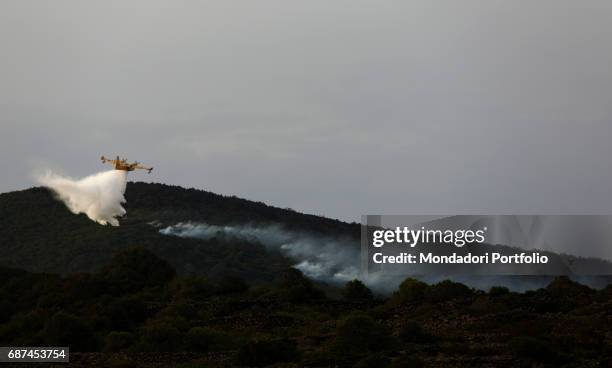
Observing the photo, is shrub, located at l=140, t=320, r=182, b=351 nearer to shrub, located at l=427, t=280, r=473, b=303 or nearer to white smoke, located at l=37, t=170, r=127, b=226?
shrub, located at l=427, t=280, r=473, b=303

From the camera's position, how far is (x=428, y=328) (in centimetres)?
6334

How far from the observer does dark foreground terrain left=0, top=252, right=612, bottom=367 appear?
51.4 m

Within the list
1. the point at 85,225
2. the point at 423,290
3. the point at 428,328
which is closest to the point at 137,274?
the point at 423,290

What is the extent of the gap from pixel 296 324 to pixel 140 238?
104350 mm

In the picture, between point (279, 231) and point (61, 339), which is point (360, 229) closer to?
point (279, 231)

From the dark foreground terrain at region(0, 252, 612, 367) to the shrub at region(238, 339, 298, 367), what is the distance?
0.18 ft

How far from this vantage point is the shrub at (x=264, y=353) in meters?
51.2

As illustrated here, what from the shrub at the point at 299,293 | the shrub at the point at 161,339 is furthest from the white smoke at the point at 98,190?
the shrub at the point at 161,339

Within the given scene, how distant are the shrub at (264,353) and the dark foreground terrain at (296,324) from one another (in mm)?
56

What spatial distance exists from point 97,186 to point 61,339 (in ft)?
202

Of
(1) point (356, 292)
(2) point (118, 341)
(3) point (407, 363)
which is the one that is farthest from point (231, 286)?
(3) point (407, 363)

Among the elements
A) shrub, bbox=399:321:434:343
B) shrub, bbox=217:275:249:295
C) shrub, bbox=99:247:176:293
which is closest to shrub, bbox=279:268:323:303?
shrub, bbox=217:275:249:295

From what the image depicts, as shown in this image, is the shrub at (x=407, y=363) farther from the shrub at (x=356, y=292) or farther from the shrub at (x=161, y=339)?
the shrub at (x=356, y=292)

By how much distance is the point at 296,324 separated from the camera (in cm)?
7150
